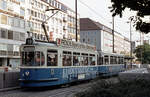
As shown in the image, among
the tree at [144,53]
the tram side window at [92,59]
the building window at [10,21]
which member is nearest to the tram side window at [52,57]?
the tram side window at [92,59]

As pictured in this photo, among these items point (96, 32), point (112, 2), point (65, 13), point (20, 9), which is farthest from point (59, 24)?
point (112, 2)

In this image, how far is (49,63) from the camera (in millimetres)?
15656

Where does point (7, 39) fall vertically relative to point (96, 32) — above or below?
below

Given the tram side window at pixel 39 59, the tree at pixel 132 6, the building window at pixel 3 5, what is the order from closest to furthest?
1. the tree at pixel 132 6
2. the tram side window at pixel 39 59
3. the building window at pixel 3 5

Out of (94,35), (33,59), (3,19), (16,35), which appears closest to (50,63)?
(33,59)

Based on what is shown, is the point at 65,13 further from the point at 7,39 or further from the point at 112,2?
the point at 112,2

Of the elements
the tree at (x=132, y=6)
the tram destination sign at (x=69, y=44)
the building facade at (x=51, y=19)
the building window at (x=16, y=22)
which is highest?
the building facade at (x=51, y=19)

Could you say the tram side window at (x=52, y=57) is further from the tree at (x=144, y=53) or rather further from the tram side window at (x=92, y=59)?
the tree at (x=144, y=53)

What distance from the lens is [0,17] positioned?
5041 cm

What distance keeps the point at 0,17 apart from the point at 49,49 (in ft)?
123

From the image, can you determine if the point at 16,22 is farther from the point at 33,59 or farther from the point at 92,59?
the point at 33,59

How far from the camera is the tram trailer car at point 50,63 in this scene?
15016 millimetres

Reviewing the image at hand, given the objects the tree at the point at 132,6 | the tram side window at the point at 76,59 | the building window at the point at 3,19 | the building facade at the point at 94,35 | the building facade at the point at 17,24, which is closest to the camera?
the tree at the point at 132,6

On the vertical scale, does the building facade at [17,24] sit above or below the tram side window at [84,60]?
above
